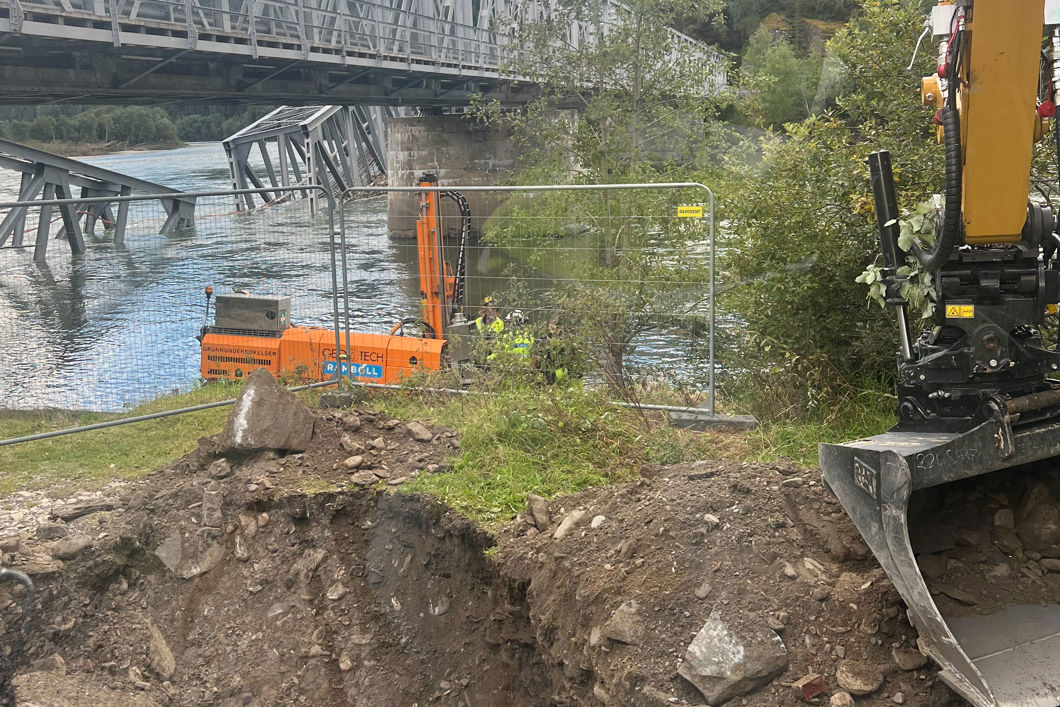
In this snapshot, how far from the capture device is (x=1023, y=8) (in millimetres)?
3748

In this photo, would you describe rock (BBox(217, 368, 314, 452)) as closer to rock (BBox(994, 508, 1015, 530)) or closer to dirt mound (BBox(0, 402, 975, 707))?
dirt mound (BBox(0, 402, 975, 707))

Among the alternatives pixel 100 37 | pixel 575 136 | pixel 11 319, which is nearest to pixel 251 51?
pixel 100 37

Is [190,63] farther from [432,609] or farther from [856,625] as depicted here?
[856,625]

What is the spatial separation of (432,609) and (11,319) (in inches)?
223

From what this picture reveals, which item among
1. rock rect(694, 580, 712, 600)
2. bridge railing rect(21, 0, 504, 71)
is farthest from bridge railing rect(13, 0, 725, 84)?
rock rect(694, 580, 712, 600)

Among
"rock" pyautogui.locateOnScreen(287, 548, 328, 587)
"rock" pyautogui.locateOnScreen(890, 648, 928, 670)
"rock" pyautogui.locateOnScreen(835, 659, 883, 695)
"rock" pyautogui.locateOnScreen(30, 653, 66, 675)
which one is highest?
"rock" pyautogui.locateOnScreen(890, 648, 928, 670)

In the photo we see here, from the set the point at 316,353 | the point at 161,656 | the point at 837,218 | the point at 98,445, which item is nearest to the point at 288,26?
the point at 316,353

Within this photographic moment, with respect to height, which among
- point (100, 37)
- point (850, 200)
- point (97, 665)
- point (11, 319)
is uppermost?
point (100, 37)

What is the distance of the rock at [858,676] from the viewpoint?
3.71m

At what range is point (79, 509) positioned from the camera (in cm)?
612

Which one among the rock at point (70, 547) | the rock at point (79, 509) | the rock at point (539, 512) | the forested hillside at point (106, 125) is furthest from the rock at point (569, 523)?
the forested hillside at point (106, 125)

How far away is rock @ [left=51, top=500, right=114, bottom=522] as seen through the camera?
6.06 metres

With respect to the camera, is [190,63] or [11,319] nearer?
[11,319]

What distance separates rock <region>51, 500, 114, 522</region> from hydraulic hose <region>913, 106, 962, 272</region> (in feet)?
17.4
